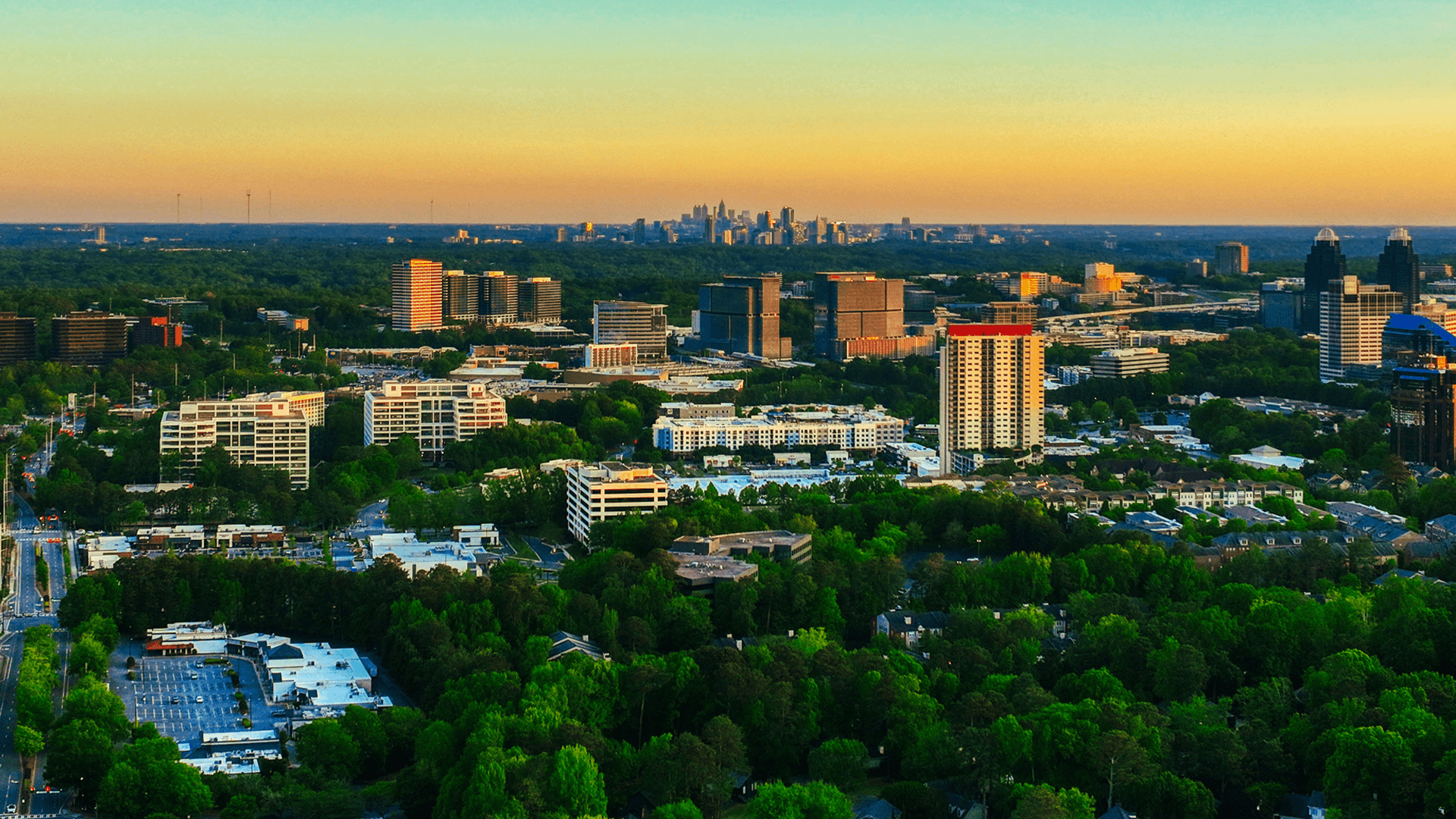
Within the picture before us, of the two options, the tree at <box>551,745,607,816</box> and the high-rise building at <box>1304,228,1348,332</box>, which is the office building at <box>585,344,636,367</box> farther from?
the tree at <box>551,745,607,816</box>

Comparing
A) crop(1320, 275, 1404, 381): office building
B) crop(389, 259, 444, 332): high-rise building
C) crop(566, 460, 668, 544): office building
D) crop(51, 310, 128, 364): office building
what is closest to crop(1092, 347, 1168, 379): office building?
crop(1320, 275, 1404, 381): office building

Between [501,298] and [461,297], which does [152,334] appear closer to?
[501,298]

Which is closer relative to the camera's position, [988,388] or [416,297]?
[988,388]

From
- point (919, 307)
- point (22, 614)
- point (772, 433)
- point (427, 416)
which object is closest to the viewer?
point (22, 614)

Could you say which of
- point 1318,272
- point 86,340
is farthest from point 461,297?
point 1318,272

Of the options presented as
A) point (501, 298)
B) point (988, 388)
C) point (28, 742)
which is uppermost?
point (501, 298)

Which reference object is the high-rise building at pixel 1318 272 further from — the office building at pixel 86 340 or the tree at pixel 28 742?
the tree at pixel 28 742

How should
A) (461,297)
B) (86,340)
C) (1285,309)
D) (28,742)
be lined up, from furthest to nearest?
(461,297) → (1285,309) → (86,340) → (28,742)
